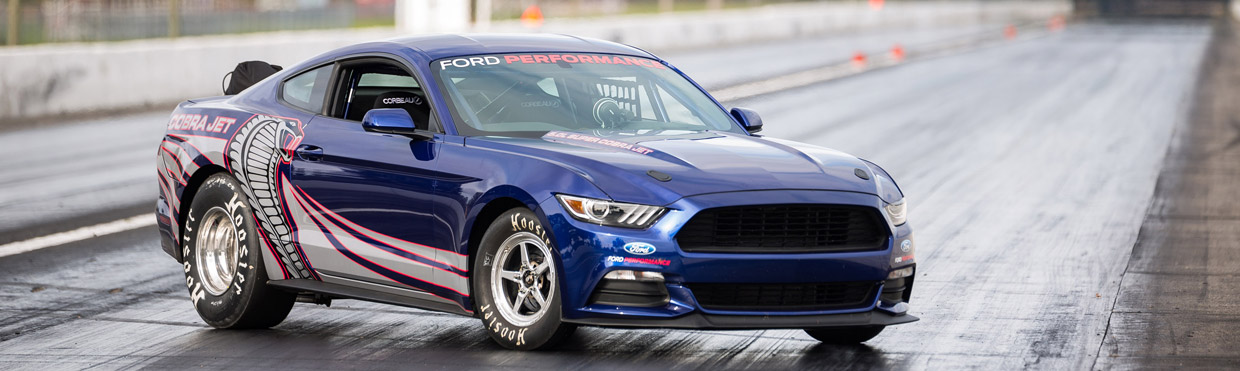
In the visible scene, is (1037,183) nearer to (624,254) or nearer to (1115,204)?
(1115,204)

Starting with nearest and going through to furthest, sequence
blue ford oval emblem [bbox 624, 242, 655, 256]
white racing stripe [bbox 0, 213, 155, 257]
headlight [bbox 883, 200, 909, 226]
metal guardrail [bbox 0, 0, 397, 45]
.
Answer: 1. blue ford oval emblem [bbox 624, 242, 655, 256]
2. headlight [bbox 883, 200, 909, 226]
3. white racing stripe [bbox 0, 213, 155, 257]
4. metal guardrail [bbox 0, 0, 397, 45]

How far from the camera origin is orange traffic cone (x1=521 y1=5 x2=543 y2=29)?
3478cm

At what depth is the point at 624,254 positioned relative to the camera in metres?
6.14

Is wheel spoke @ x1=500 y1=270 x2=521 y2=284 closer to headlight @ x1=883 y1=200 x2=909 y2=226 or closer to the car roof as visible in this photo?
the car roof

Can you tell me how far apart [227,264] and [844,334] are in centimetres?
293

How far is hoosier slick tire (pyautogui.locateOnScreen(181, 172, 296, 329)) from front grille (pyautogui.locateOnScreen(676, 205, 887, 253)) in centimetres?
234

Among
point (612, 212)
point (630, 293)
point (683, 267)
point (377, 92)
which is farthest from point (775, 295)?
point (377, 92)

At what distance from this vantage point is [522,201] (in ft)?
21.0

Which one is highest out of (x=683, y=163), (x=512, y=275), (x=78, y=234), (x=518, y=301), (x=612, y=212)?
(x=683, y=163)

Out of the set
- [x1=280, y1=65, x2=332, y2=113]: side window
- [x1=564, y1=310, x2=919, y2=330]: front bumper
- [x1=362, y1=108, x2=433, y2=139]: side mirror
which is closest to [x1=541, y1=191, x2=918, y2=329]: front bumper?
[x1=564, y1=310, x2=919, y2=330]: front bumper

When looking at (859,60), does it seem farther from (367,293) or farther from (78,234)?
(367,293)

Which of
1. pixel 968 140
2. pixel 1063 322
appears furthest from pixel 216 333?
pixel 968 140

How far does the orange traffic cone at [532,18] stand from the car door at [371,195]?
26790 millimetres

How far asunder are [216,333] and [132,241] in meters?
3.49
